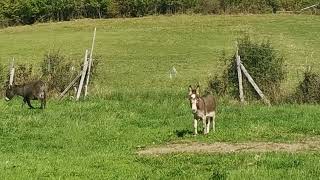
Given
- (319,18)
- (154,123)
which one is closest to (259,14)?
(319,18)

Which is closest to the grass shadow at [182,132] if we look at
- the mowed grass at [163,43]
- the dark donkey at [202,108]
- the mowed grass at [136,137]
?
the mowed grass at [136,137]

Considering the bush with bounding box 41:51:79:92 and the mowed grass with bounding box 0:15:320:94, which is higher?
the bush with bounding box 41:51:79:92

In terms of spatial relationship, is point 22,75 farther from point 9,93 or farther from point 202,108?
point 202,108

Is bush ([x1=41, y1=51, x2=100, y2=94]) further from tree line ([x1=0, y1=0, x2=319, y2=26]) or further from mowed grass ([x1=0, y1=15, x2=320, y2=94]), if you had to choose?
tree line ([x1=0, y1=0, x2=319, y2=26])

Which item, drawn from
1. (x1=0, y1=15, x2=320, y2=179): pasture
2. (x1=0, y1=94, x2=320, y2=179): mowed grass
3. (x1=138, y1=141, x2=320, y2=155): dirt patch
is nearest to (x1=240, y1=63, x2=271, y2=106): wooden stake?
(x1=0, y1=15, x2=320, y2=179): pasture

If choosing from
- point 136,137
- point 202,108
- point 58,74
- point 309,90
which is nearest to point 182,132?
point 202,108

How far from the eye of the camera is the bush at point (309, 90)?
25391 millimetres

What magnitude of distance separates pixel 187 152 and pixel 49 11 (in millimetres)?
94823

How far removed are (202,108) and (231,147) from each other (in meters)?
2.72

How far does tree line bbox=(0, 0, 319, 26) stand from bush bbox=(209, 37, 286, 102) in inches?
2782

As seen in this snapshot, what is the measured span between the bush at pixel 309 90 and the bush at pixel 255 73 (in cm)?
99

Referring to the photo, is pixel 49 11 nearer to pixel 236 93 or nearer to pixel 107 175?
pixel 236 93

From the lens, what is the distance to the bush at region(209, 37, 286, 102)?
2634 centimetres

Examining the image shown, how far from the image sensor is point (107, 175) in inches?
512
